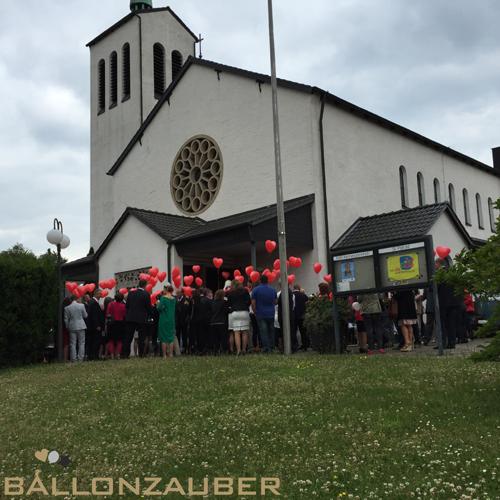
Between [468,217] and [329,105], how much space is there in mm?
13097

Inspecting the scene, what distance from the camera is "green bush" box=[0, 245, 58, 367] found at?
15227 millimetres

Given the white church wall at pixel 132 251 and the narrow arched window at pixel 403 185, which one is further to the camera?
the narrow arched window at pixel 403 185

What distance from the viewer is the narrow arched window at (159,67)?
35688 mm

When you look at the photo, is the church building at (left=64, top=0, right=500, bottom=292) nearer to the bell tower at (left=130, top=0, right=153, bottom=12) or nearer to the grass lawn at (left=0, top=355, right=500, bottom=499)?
the grass lawn at (left=0, top=355, right=500, bottom=499)

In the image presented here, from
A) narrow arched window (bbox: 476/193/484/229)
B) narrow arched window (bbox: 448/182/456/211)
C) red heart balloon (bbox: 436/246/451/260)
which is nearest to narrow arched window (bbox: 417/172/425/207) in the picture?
narrow arched window (bbox: 448/182/456/211)

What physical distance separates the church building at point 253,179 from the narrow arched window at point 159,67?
323 inches

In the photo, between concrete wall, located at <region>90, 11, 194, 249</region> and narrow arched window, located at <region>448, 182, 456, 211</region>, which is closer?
narrow arched window, located at <region>448, 182, 456, 211</region>

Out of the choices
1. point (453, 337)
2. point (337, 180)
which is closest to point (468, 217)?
point (337, 180)

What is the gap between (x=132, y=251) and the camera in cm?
2298

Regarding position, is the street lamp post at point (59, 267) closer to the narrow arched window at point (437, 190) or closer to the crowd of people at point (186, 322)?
the crowd of people at point (186, 322)

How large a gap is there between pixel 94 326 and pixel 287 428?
34.5 feet

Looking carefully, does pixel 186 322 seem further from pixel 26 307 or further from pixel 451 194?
pixel 451 194

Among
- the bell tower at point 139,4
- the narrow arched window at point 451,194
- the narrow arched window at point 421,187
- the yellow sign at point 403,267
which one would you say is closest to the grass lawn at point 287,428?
the yellow sign at point 403,267

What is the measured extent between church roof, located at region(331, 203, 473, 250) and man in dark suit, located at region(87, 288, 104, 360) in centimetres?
621
